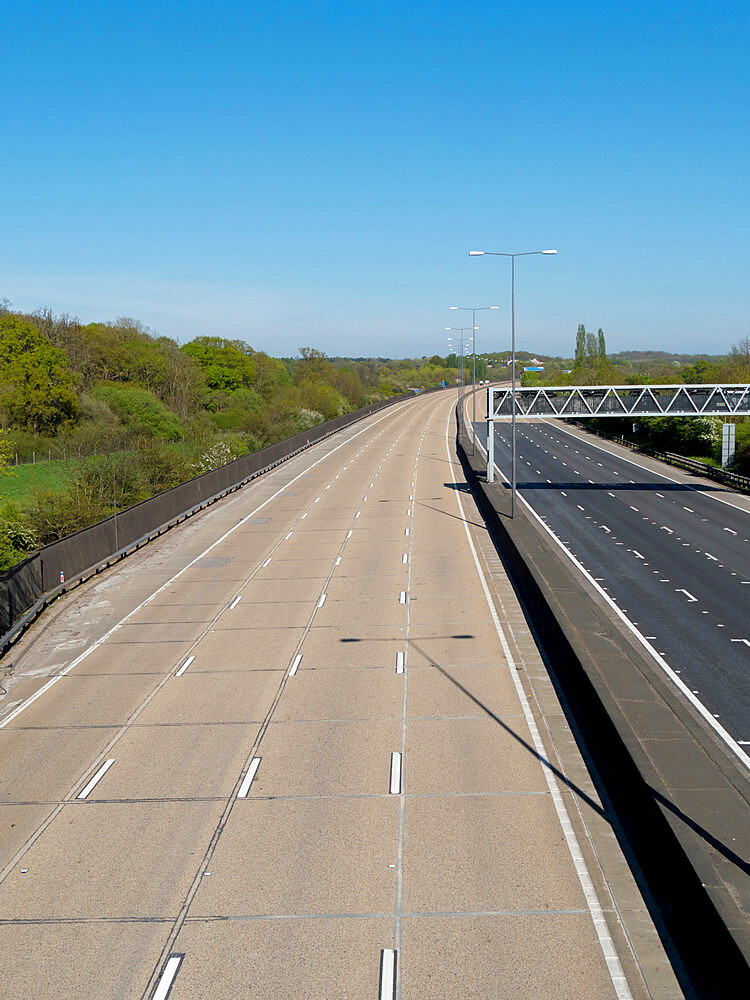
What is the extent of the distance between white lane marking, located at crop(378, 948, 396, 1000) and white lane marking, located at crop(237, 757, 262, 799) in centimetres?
437

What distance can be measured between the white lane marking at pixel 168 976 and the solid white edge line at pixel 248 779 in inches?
158

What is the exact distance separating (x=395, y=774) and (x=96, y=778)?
4351mm

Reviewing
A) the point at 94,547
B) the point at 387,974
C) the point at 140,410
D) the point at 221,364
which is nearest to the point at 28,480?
the point at 140,410

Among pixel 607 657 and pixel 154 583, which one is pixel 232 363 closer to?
pixel 154 583

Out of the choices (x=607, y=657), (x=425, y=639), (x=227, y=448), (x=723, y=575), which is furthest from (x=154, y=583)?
(x=227, y=448)

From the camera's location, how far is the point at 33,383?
78.0 meters

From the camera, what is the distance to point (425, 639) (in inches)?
843

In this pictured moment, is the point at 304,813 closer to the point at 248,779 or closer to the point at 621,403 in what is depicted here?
the point at 248,779

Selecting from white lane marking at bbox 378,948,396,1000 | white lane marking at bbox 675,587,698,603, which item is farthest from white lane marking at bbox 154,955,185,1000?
white lane marking at bbox 675,587,698,603

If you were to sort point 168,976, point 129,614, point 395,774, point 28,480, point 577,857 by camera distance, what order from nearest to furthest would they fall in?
point 168,976, point 577,857, point 395,774, point 129,614, point 28,480

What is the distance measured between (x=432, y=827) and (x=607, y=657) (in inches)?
257

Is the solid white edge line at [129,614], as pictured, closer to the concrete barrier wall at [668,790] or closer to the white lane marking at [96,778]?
the white lane marking at [96,778]

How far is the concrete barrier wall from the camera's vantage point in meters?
8.26

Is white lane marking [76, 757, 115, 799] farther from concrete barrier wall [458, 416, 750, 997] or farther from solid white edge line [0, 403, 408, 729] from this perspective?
concrete barrier wall [458, 416, 750, 997]
